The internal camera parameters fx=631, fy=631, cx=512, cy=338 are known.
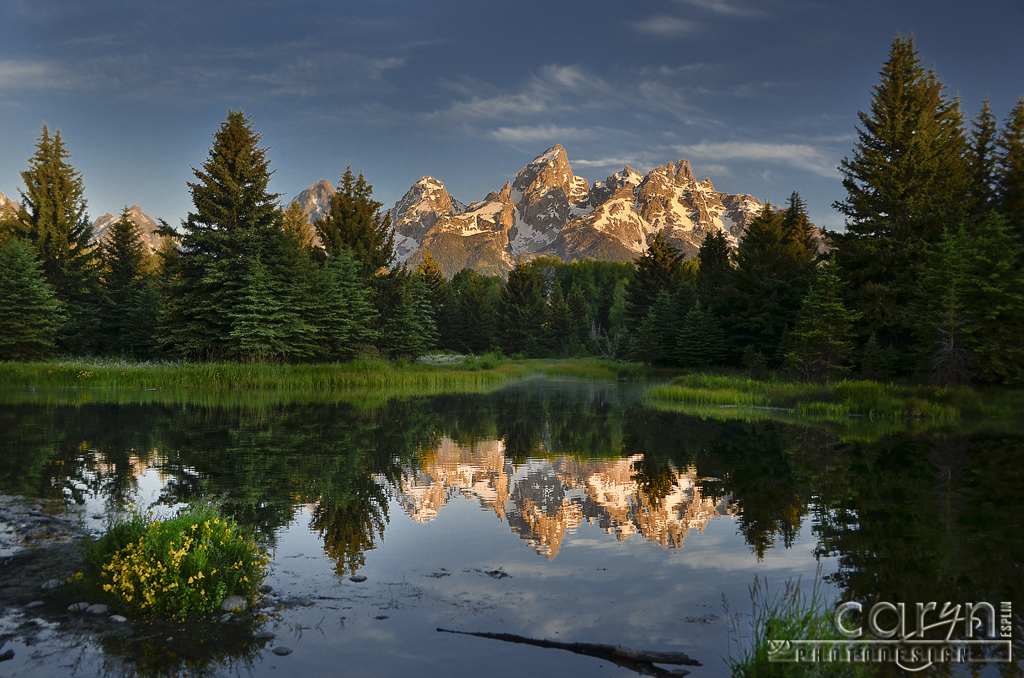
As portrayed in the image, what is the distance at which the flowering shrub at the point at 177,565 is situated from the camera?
6273mm

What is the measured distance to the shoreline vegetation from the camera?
84.1 feet

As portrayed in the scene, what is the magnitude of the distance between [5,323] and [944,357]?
5637 cm

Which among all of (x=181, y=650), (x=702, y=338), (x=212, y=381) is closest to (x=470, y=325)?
(x=702, y=338)

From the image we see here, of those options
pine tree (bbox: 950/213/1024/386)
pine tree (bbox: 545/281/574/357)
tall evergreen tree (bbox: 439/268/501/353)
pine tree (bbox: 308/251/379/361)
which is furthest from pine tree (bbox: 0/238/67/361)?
pine tree (bbox: 545/281/574/357)

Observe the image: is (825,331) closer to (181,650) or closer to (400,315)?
(181,650)

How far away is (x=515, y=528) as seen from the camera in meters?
10.1

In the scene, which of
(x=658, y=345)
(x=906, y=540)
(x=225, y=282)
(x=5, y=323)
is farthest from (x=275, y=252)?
(x=906, y=540)

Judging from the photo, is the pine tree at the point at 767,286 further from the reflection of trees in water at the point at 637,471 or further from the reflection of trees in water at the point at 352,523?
the reflection of trees in water at the point at 352,523

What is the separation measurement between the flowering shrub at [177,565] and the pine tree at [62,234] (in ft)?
182

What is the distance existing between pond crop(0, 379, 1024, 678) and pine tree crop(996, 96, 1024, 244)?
20.9 m

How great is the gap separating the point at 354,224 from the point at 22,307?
25.9 m

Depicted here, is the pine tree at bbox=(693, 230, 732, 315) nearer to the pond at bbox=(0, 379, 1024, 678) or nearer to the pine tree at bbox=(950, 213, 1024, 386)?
the pine tree at bbox=(950, 213, 1024, 386)

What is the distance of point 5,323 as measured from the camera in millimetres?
43500

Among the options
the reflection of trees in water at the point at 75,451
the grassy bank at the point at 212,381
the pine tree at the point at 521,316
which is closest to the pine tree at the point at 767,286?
the grassy bank at the point at 212,381
